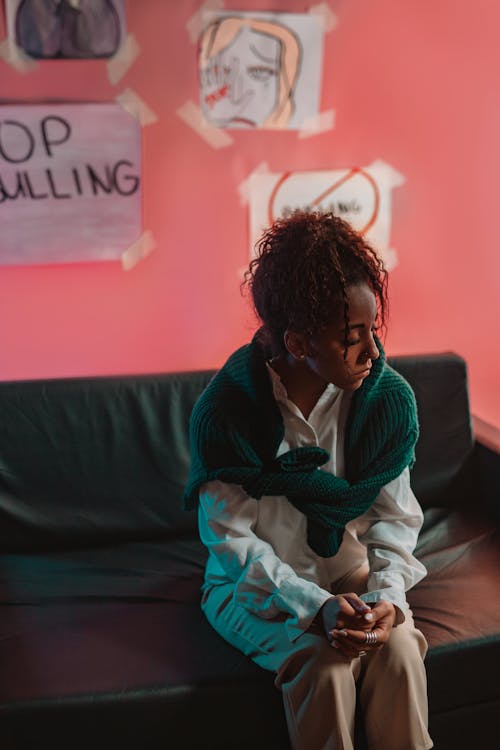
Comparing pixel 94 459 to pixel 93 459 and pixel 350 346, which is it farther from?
pixel 350 346

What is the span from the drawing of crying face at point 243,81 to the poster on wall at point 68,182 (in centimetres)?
21

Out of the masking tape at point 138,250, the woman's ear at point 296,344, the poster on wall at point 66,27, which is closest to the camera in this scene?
the woman's ear at point 296,344

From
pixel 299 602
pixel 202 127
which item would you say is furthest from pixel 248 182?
pixel 299 602

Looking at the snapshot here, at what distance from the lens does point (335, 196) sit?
235 centimetres

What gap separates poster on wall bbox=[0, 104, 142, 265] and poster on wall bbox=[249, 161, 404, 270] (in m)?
0.33

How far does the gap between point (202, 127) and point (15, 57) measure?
48 cm

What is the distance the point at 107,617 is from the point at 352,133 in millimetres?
1397

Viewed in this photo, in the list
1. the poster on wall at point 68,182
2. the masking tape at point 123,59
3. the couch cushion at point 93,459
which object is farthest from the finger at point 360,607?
the masking tape at point 123,59

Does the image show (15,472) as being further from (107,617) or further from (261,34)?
(261,34)

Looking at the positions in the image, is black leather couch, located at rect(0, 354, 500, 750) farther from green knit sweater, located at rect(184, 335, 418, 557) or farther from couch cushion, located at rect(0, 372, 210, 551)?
green knit sweater, located at rect(184, 335, 418, 557)

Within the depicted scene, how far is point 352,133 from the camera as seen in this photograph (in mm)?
2320

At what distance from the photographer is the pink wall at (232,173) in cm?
218

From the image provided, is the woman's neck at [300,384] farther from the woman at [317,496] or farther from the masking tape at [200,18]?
the masking tape at [200,18]

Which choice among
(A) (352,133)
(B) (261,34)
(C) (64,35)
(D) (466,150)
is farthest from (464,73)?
(C) (64,35)
